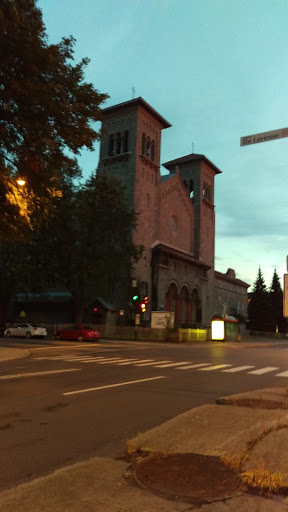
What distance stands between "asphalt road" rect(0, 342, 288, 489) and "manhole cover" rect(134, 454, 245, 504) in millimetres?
933

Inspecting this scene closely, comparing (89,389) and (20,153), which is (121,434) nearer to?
(89,389)

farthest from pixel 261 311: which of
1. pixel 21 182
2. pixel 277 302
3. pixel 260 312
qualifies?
pixel 21 182

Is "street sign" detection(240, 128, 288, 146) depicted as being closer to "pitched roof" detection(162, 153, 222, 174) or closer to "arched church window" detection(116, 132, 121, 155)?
"arched church window" detection(116, 132, 121, 155)

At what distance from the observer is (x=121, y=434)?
6012 millimetres

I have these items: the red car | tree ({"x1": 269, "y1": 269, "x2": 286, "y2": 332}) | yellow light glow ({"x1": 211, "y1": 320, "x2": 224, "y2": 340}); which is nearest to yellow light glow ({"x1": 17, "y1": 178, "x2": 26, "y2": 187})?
the red car

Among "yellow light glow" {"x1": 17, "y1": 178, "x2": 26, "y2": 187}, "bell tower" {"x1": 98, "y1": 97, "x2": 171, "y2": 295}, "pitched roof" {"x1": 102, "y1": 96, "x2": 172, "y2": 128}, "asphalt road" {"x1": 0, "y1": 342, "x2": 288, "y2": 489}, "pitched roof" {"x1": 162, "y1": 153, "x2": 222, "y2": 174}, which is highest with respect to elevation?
"pitched roof" {"x1": 102, "y1": 96, "x2": 172, "y2": 128}

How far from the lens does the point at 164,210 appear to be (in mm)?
54750

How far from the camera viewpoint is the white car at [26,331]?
37969mm

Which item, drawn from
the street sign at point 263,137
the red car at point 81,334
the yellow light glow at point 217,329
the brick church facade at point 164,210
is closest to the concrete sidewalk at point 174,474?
the street sign at point 263,137

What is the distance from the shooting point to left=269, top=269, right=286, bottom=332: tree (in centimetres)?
9269

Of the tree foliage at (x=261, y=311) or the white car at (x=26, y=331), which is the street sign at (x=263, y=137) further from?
the tree foliage at (x=261, y=311)

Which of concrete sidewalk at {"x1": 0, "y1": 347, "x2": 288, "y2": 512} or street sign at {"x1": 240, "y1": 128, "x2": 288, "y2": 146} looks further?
street sign at {"x1": 240, "y1": 128, "x2": 288, "y2": 146}

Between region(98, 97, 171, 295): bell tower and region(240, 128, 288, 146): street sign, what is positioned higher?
region(98, 97, 171, 295): bell tower

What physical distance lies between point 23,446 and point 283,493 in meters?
3.27
